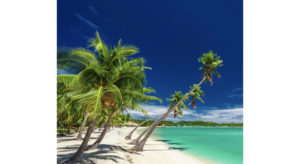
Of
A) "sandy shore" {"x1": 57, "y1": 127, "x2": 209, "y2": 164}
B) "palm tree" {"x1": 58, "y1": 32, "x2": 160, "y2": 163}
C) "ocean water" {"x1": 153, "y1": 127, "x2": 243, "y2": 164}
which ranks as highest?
"palm tree" {"x1": 58, "y1": 32, "x2": 160, "y2": 163}

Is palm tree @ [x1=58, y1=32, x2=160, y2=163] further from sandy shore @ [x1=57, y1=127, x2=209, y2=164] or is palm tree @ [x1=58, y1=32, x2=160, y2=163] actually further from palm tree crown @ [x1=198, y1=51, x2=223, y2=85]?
palm tree crown @ [x1=198, y1=51, x2=223, y2=85]

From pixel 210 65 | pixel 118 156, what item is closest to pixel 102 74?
pixel 118 156

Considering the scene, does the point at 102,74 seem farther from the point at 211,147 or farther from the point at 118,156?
the point at 211,147

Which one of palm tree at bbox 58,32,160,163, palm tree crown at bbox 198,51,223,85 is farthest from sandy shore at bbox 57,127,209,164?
palm tree crown at bbox 198,51,223,85

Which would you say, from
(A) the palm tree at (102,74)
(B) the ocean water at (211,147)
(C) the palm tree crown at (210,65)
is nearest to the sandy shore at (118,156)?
(A) the palm tree at (102,74)

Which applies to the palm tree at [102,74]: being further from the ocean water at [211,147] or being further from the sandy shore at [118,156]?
the ocean water at [211,147]

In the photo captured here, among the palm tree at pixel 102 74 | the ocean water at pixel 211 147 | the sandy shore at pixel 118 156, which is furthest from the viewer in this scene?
the ocean water at pixel 211 147

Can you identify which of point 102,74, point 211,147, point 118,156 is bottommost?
point 211,147
